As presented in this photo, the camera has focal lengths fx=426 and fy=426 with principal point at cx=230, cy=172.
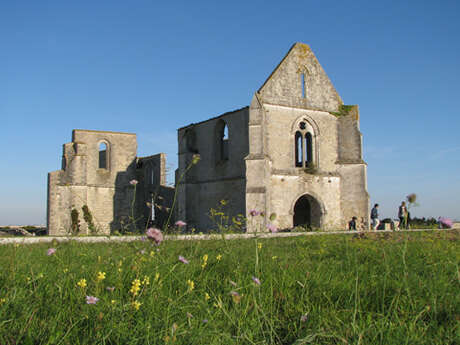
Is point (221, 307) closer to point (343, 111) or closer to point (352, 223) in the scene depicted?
point (352, 223)

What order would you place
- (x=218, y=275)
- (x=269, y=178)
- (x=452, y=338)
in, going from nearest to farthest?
(x=452, y=338), (x=218, y=275), (x=269, y=178)

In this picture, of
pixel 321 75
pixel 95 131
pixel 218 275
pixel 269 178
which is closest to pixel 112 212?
pixel 95 131

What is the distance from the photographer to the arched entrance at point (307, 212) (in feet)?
77.3

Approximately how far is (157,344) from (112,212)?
32.1 metres

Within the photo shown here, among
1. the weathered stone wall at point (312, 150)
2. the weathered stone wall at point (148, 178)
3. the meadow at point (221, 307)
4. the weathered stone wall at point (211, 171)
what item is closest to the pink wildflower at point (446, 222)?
the meadow at point (221, 307)

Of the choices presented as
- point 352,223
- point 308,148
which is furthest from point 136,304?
point 308,148

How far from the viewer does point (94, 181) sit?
108 ft

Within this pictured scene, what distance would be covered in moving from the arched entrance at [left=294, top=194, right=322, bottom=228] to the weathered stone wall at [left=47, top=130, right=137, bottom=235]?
12666 mm

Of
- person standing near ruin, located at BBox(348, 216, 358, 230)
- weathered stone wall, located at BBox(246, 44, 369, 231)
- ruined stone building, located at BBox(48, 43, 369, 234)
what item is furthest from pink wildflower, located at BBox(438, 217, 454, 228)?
person standing near ruin, located at BBox(348, 216, 358, 230)

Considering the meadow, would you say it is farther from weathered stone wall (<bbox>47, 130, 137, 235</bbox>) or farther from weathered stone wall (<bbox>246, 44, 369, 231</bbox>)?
weathered stone wall (<bbox>47, 130, 137, 235</bbox>)

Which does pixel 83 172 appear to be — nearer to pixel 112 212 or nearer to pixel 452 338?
pixel 112 212

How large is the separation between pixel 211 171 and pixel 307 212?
20.9ft

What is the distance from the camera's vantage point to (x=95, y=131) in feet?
110

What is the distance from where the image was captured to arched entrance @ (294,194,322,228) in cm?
2356
